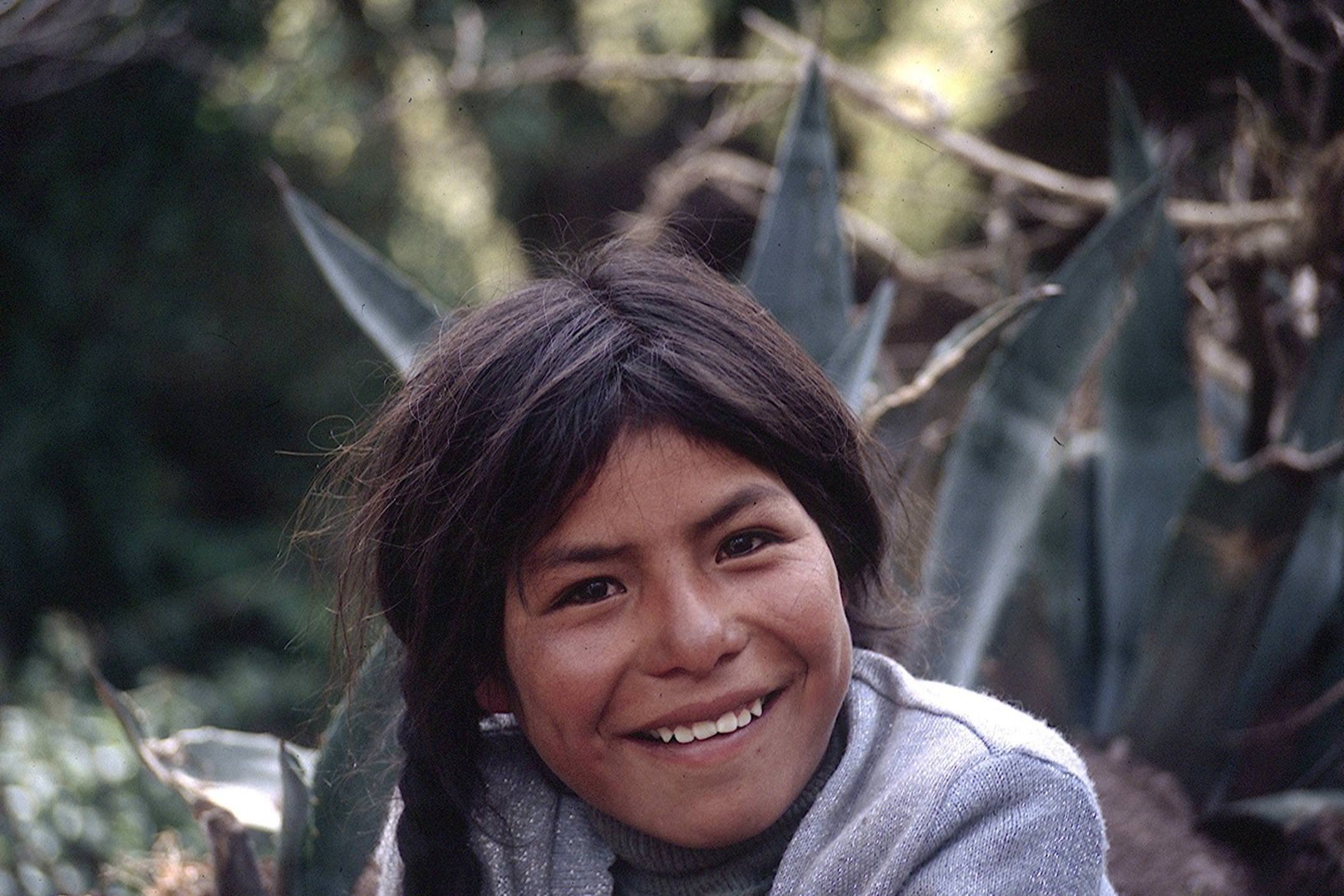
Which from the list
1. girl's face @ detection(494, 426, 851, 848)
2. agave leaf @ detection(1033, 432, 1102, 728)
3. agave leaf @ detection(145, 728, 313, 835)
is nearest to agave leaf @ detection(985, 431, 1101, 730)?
agave leaf @ detection(1033, 432, 1102, 728)

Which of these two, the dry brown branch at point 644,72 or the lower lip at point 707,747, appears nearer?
the lower lip at point 707,747

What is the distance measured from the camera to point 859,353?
182 cm

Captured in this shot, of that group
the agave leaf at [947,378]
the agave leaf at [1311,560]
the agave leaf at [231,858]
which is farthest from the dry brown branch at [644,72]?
the agave leaf at [231,858]

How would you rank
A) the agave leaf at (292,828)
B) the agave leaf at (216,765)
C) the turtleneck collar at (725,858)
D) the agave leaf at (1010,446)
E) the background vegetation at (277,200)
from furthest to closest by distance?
1. the background vegetation at (277,200)
2. the agave leaf at (1010,446)
3. the agave leaf at (216,765)
4. the agave leaf at (292,828)
5. the turtleneck collar at (725,858)

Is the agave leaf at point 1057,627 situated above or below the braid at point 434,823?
below

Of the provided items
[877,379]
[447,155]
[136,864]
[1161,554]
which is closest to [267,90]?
[447,155]

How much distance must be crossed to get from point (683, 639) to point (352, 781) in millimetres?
685

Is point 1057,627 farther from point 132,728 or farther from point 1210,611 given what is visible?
point 132,728

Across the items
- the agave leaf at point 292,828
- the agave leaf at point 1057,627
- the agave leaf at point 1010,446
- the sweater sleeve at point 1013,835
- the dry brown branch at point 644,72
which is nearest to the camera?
the sweater sleeve at point 1013,835

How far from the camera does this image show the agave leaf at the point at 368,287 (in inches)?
77.8

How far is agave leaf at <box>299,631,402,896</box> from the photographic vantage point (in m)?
1.46

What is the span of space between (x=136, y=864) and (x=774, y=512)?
1.12 meters

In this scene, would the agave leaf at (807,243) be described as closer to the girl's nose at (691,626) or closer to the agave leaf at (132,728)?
the girl's nose at (691,626)

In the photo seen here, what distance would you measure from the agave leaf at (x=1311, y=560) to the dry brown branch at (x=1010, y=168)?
14.9 inches
